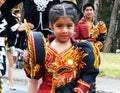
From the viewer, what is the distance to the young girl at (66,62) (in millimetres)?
3998

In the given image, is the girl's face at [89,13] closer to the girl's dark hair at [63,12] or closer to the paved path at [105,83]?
the paved path at [105,83]

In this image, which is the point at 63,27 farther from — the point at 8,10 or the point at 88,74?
the point at 8,10

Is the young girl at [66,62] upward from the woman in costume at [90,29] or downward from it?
upward

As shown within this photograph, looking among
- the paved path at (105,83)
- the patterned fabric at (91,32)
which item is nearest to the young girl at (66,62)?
the patterned fabric at (91,32)

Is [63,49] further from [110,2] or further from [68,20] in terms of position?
[110,2]

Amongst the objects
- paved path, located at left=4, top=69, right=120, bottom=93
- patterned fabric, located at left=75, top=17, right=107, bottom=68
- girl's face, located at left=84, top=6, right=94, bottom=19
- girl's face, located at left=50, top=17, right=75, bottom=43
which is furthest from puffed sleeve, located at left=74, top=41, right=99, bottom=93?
paved path, located at left=4, top=69, right=120, bottom=93

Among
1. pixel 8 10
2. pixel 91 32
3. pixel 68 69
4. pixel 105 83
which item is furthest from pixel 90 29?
pixel 68 69

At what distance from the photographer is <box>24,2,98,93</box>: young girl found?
157 inches

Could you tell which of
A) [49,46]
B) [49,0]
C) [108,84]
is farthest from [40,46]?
[108,84]

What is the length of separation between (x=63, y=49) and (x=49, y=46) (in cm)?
12

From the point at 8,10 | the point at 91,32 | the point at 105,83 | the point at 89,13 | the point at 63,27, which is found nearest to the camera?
the point at 63,27

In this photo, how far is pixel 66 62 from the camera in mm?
4047

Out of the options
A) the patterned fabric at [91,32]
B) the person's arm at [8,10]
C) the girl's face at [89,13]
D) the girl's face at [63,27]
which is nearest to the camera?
the girl's face at [63,27]

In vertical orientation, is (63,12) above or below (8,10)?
above
